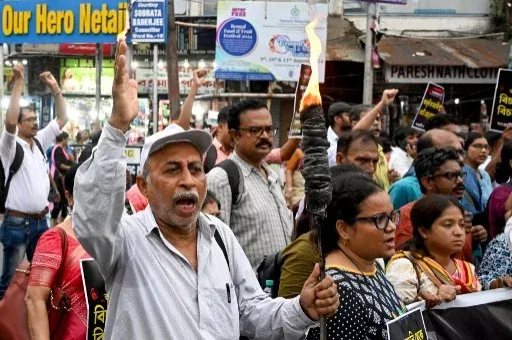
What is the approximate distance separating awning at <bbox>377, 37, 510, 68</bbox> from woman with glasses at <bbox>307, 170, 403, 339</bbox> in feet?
61.0

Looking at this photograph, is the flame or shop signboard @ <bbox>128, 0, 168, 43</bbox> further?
shop signboard @ <bbox>128, 0, 168, 43</bbox>

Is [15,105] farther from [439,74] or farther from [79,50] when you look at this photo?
[79,50]

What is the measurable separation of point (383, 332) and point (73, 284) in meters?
Result: 1.38

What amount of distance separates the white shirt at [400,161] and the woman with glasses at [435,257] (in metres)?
5.66

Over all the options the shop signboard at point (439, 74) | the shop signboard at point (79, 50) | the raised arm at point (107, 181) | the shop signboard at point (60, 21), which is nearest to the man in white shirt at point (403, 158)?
the shop signboard at point (60, 21)

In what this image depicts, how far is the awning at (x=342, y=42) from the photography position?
24.4 metres

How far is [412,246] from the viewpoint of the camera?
5.07 m

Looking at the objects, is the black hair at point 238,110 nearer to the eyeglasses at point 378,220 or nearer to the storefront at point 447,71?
the eyeglasses at point 378,220

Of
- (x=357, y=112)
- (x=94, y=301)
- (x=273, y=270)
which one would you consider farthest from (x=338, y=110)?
(x=94, y=301)

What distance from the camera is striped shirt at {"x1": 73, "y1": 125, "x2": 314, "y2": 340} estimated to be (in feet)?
10.6

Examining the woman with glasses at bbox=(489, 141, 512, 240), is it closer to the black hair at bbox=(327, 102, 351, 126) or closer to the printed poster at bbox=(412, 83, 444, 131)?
the black hair at bbox=(327, 102, 351, 126)

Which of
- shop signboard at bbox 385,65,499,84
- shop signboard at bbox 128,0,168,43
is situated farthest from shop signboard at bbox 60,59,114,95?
shop signboard at bbox 385,65,499,84

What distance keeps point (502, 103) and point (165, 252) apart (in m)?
7.48

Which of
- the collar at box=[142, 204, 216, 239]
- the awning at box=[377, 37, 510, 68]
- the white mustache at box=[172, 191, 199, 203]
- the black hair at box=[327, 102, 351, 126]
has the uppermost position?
the awning at box=[377, 37, 510, 68]
